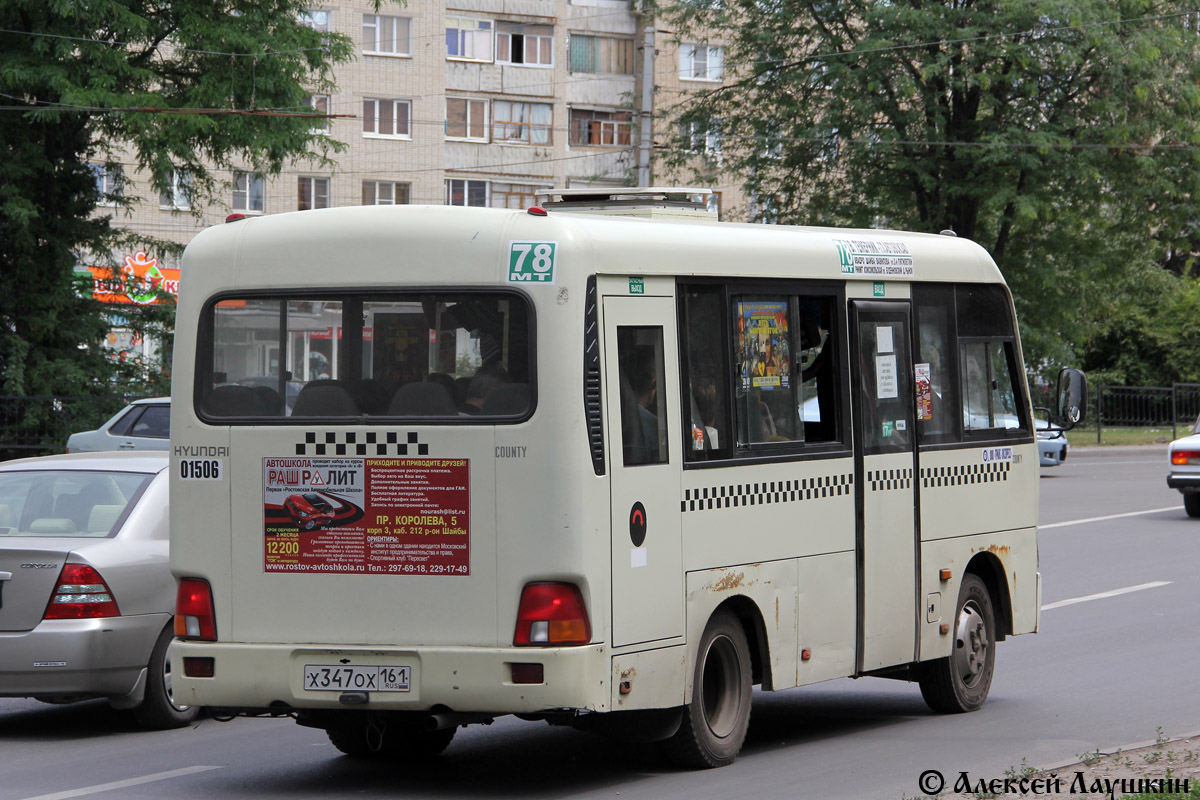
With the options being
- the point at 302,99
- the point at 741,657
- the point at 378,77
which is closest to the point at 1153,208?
the point at 302,99

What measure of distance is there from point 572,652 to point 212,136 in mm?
23773

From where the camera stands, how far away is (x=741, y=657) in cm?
848

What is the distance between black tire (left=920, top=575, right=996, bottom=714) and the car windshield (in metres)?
4.73

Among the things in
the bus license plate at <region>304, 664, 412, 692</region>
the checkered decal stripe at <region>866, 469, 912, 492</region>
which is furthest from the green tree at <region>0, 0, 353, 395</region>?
the bus license plate at <region>304, 664, 412, 692</region>

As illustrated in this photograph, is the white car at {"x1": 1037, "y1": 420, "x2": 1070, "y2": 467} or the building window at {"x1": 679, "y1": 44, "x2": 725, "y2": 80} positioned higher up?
the building window at {"x1": 679, "y1": 44, "x2": 725, "y2": 80}

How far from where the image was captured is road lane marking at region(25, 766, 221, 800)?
7.90 m

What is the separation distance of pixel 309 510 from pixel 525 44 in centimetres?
5370

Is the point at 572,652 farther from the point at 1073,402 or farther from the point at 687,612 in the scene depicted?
the point at 1073,402

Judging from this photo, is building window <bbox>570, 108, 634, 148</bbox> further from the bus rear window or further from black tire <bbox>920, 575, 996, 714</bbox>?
the bus rear window

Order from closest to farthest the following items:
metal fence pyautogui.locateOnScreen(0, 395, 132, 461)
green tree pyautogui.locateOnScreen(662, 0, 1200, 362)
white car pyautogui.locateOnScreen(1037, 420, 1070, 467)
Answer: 1. metal fence pyautogui.locateOnScreen(0, 395, 132, 461)
2. white car pyautogui.locateOnScreen(1037, 420, 1070, 467)
3. green tree pyautogui.locateOnScreen(662, 0, 1200, 362)

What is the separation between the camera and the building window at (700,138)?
137ft

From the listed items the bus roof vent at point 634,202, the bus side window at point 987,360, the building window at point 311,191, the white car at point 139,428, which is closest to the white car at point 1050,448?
the white car at point 139,428

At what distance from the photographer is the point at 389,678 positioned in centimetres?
753

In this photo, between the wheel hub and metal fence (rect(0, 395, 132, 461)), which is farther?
metal fence (rect(0, 395, 132, 461))
